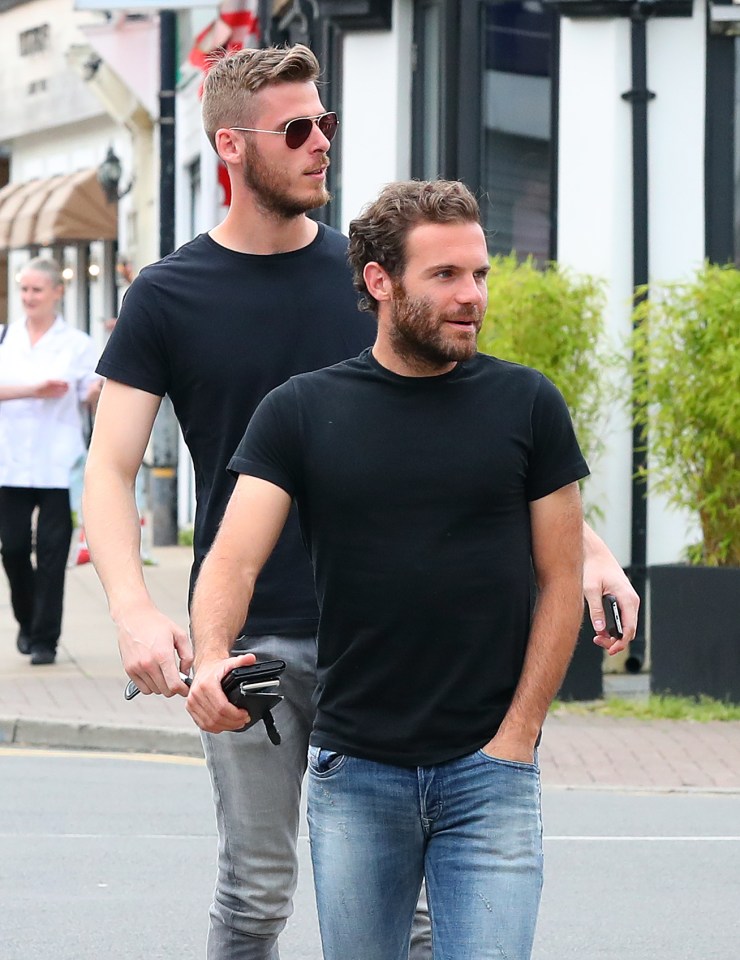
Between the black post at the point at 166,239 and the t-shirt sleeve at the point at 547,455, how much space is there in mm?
13237

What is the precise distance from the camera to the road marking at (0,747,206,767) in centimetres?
875

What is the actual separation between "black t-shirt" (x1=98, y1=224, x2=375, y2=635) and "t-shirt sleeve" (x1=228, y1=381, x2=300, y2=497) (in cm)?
51

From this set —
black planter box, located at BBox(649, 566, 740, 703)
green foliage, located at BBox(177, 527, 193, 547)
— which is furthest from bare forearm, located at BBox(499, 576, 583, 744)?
green foliage, located at BBox(177, 527, 193, 547)

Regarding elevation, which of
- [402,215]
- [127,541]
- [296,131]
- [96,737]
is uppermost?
[296,131]

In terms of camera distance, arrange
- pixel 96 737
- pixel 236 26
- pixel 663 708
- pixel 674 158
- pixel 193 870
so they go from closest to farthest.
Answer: pixel 193 870 < pixel 96 737 < pixel 663 708 < pixel 674 158 < pixel 236 26

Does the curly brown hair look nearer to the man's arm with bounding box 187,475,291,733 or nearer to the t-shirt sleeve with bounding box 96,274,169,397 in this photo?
the man's arm with bounding box 187,475,291,733

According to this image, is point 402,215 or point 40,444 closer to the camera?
point 402,215

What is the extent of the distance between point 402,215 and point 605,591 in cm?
75

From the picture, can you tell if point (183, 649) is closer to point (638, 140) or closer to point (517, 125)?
point (638, 140)

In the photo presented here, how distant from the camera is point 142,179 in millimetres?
24469

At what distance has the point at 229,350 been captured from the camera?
3.87 meters

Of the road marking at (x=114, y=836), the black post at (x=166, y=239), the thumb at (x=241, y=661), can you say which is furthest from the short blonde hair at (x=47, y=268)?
the thumb at (x=241, y=661)

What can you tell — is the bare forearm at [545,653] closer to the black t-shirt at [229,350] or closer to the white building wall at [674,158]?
the black t-shirt at [229,350]

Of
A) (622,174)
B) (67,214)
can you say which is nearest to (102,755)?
(622,174)
